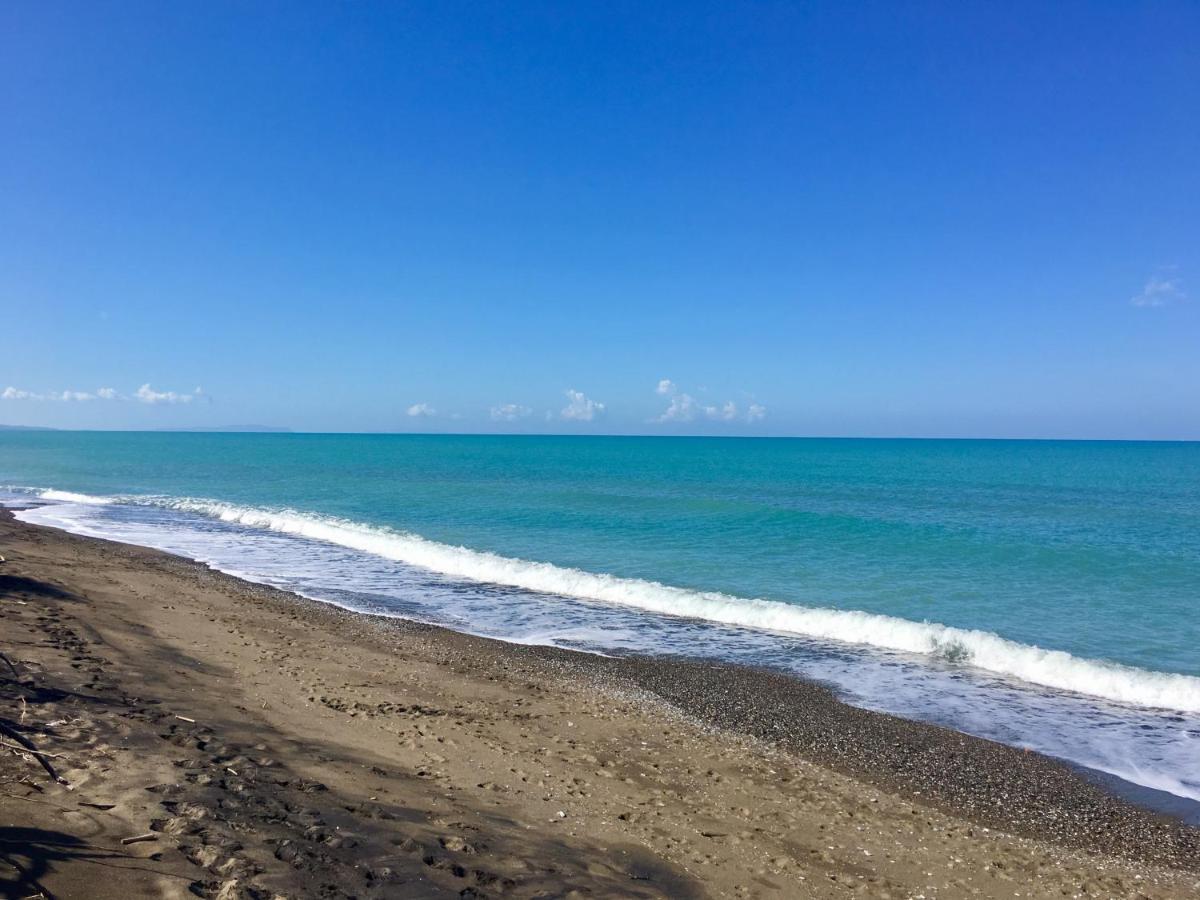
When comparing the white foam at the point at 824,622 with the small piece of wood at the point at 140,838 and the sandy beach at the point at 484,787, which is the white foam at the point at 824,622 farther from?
the small piece of wood at the point at 140,838

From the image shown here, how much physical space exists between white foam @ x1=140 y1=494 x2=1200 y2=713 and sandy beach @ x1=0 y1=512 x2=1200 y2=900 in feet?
14.0

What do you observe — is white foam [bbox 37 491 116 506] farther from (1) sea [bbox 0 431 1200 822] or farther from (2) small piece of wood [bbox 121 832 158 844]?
(2) small piece of wood [bbox 121 832 158 844]

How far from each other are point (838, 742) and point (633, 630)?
6641 millimetres

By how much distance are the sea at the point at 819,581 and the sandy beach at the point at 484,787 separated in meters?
1.95

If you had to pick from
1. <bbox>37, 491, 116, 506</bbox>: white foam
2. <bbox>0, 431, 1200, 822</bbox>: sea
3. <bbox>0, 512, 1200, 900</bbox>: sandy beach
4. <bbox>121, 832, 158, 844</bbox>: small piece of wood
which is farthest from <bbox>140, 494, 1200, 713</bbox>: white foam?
<bbox>37, 491, 116, 506</bbox>: white foam

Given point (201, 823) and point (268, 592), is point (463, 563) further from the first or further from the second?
point (201, 823)

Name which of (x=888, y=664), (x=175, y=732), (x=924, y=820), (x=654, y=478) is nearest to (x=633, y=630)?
(x=888, y=664)

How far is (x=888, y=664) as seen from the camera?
1438cm

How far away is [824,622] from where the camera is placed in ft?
55.0

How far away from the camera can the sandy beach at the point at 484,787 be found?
5.11 meters

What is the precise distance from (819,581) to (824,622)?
188 inches

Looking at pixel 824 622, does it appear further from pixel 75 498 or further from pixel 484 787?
pixel 75 498

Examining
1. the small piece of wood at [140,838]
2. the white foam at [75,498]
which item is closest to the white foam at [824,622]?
the small piece of wood at [140,838]

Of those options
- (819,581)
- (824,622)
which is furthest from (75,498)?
(824,622)
